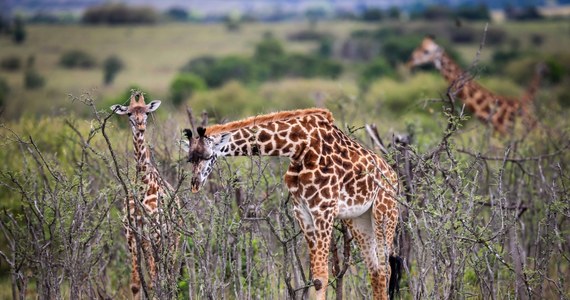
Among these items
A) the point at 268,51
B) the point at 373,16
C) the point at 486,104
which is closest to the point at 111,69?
the point at 268,51

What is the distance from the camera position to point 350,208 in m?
7.37

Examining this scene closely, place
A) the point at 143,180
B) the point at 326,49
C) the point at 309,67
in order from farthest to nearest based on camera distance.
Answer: the point at 326,49, the point at 309,67, the point at 143,180

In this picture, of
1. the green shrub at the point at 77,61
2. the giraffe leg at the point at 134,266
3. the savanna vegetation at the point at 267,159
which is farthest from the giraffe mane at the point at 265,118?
the green shrub at the point at 77,61

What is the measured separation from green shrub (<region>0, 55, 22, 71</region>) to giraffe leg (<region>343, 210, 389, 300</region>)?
60.6m

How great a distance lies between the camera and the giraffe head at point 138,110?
809cm

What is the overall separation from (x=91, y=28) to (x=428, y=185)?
83374mm

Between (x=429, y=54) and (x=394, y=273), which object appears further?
(x=429, y=54)

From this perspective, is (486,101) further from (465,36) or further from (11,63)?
(465,36)

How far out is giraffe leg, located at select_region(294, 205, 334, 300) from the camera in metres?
7.23

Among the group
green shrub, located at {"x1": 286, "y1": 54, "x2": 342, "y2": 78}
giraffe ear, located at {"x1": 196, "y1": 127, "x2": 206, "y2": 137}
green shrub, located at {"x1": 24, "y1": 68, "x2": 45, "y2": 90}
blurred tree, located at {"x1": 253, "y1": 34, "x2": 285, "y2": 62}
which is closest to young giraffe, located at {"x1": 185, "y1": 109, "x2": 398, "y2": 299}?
giraffe ear, located at {"x1": 196, "y1": 127, "x2": 206, "y2": 137}

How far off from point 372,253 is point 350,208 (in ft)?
1.60

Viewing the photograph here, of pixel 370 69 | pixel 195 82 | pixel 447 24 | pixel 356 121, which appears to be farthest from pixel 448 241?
pixel 447 24

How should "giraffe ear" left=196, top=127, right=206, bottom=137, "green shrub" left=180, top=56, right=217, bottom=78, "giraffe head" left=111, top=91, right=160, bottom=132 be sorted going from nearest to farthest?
"giraffe ear" left=196, top=127, right=206, bottom=137 < "giraffe head" left=111, top=91, right=160, bottom=132 < "green shrub" left=180, top=56, right=217, bottom=78

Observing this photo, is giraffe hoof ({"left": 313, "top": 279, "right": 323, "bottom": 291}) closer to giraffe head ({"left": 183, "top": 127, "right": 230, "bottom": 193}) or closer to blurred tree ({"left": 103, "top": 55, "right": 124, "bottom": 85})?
giraffe head ({"left": 183, "top": 127, "right": 230, "bottom": 193})
